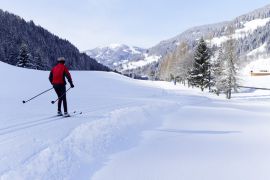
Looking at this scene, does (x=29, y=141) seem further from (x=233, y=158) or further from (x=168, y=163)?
(x=233, y=158)

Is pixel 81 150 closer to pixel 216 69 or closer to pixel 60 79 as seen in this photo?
pixel 60 79

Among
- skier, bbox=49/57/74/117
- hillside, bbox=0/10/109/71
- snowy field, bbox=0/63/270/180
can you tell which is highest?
hillside, bbox=0/10/109/71

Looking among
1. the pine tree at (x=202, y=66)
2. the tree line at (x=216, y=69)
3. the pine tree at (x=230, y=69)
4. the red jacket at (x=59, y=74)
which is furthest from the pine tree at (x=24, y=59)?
the red jacket at (x=59, y=74)

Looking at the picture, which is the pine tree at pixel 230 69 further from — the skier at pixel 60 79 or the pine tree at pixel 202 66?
the skier at pixel 60 79

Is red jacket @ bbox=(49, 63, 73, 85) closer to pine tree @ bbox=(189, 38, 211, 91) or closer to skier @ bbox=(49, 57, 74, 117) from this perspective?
skier @ bbox=(49, 57, 74, 117)

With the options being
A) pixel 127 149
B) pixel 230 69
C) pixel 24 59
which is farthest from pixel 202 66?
pixel 127 149

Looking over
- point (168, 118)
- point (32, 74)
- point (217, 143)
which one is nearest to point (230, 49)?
point (32, 74)

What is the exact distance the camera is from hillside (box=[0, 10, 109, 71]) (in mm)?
111125

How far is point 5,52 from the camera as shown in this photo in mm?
95750

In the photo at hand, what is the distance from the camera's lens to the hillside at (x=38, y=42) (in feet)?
365

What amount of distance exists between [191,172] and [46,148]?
302cm

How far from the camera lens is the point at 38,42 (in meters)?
136

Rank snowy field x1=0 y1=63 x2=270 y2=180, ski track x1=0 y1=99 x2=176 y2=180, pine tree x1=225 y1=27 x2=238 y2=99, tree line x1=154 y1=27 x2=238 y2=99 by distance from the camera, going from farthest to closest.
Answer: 1. tree line x1=154 y1=27 x2=238 y2=99
2. pine tree x1=225 y1=27 x2=238 y2=99
3. snowy field x1=0 y1=63 x2=270 y2=180
4. ski track x1=0 y1=99 x2=176 y2=180

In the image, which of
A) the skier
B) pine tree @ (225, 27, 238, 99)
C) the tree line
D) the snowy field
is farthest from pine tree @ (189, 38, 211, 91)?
the skier
